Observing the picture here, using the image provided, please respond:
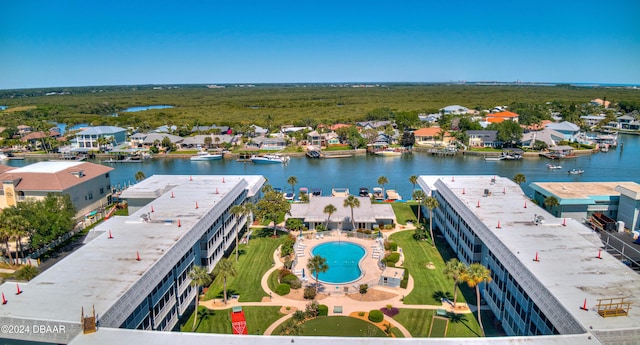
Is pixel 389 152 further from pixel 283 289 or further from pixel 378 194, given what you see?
pixel 283 289

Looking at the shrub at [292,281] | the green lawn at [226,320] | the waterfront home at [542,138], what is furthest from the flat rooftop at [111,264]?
the waterfront home at [542,138]

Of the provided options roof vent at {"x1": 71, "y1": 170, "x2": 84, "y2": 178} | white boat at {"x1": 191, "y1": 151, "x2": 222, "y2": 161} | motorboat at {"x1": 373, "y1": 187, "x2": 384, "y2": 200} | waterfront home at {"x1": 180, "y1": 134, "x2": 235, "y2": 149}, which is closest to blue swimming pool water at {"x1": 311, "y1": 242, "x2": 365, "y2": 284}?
motorboat at {"x1": 373, "y1": 187, "x2": 384, "y2": 200}

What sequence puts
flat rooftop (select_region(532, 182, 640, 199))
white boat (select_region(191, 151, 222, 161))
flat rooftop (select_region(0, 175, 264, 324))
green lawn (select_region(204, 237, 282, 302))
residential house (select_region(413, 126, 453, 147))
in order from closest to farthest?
flat rooftop (select_region(0, 175, 264, 324)), green lawn (select_region(204, 237, 282, 302)), flat rooftop (select_region(532, 182, 640, 199)), white boat (select_region(191, 151, 222, 161)), residential house (select_region(413, 126, 453, 147))

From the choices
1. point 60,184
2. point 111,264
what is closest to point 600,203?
point 111,264

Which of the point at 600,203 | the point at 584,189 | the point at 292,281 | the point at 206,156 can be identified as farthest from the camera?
the point at 206,156

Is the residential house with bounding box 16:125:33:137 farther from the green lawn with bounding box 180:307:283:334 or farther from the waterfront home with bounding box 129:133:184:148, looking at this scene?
the green lawn with bounding box 180:307:283:334
